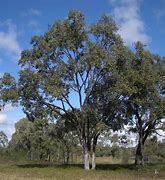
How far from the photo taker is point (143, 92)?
142 feet

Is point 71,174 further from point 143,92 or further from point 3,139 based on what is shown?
point 3,139

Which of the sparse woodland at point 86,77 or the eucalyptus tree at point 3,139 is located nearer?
the sparse woodland at point 86,77

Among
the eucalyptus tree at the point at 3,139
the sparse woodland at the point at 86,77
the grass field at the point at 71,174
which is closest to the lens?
the grass field at the point at 71,174

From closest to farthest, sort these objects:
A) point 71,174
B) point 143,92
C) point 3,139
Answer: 1. point 71,174
2. point 143,92
3. point 3,139

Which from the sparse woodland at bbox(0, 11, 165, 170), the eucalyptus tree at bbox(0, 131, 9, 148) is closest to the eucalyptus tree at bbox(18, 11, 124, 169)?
the sparse woodland at bbox(0, 11, 165, 170)

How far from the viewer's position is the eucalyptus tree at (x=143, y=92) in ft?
134

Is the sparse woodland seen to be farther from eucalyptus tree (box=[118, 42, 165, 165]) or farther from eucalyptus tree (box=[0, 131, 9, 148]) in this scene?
eucalyptus tree (box=[0, 131, 9, 148])

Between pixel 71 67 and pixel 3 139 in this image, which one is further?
pixel 3 139

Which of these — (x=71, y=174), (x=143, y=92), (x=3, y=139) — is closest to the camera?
(x=71, y=174)

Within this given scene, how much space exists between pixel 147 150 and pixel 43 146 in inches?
923

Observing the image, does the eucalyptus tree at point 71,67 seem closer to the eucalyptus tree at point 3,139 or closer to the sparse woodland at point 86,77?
the sparse woodland at point 86,77

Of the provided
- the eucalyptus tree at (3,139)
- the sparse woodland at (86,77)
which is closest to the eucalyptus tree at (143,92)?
the sparse woodland at (86,77)

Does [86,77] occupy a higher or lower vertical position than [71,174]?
higher

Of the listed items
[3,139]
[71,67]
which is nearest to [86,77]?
[71,67]
